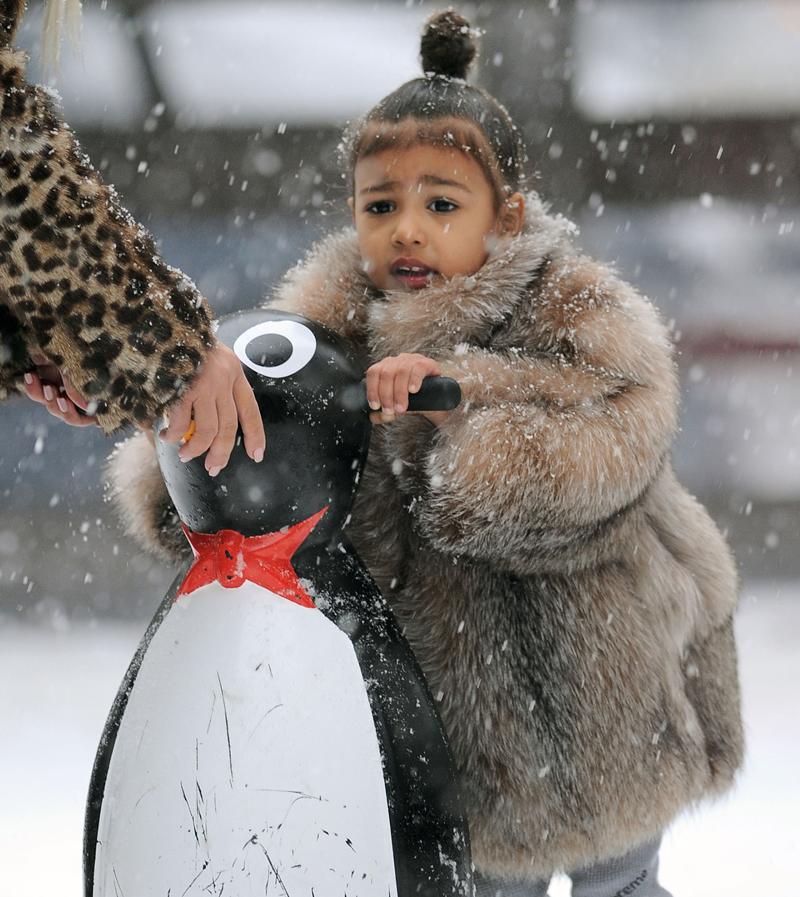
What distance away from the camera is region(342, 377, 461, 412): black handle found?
3.02 ft

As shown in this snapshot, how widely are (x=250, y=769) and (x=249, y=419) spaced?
0.26m

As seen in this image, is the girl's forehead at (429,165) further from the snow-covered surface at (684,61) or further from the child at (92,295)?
the snow-covered surface at (684,61)

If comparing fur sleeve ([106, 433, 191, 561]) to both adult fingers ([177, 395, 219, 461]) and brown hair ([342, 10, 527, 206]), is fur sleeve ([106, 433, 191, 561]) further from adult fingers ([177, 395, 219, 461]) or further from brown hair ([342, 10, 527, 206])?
brown hair ([342, 10, 527, 206])

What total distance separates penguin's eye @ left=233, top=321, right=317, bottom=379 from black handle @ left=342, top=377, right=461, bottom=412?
0.05 metres

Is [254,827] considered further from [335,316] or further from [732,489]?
[732,489]

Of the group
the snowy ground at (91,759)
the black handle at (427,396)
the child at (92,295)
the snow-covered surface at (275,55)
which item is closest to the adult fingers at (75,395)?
the child at (92,295)

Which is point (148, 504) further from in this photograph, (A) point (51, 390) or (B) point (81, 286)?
(B) point (81, 286)

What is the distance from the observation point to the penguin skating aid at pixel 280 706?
0.85 metres

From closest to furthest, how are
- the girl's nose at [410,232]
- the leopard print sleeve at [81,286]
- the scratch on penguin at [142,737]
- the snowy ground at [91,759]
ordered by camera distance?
the leopard print sleeve at [81,286] < the scratch on penguin at [142,737] < the girl's nose at [410,232] < the snowy ground at [91,759]

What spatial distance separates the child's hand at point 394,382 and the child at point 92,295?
0.47 feet

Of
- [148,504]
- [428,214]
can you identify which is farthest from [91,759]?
[428,214]

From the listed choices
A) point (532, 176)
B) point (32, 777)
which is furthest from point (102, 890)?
point (32, 777)

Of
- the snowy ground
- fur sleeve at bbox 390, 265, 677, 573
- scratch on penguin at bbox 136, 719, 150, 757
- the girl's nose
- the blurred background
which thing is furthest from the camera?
the blurred background

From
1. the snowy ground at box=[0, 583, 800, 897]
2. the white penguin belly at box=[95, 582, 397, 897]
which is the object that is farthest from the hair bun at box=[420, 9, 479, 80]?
the snowy ground at box=[0, 583, 800, 897]
